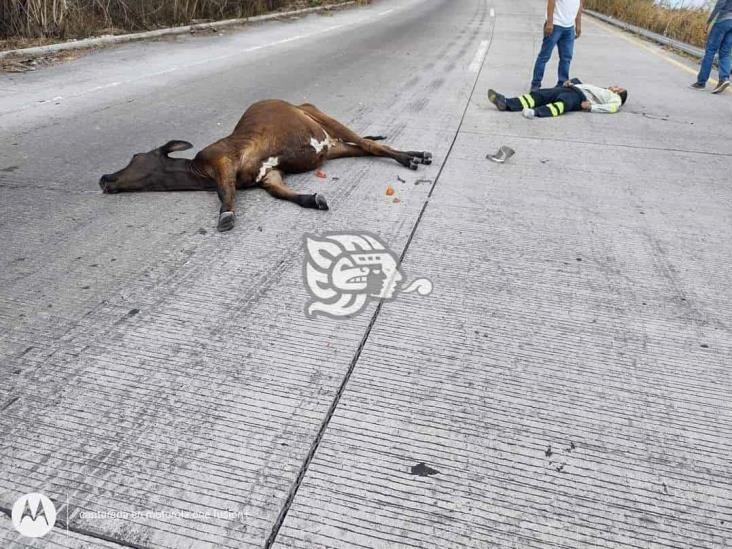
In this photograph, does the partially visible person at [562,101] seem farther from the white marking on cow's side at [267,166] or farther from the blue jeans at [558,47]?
the white marking on cow's side at [267,166]

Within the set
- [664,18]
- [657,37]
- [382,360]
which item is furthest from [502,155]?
[664,18]

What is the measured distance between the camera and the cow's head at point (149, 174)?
4.11 meters

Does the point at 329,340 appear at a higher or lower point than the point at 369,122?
lower

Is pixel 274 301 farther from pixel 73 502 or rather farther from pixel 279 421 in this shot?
pixel 73 502

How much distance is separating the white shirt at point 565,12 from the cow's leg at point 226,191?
20.5 ft

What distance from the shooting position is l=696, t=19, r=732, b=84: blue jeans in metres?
8.95

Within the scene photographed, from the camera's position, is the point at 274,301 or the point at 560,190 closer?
the point at 274,301

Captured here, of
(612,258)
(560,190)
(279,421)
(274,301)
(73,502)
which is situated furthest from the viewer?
(560,190)

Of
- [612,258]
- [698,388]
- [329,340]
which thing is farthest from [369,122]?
[698,388]

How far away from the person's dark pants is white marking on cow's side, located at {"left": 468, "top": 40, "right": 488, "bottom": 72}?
3276 mm

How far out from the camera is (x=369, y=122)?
20.7ft

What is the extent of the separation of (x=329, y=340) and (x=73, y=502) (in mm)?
1228

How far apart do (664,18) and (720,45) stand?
9913mm

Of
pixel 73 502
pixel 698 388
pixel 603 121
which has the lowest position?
pixel 73 502
